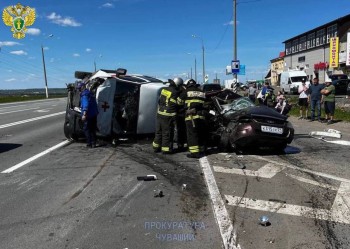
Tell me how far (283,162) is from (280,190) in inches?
84.9

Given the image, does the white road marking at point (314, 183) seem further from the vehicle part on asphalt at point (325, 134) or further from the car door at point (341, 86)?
the car door at point (341, 86)

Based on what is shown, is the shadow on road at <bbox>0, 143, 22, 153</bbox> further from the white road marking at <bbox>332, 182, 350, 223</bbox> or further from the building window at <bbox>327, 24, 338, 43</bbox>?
the building window at <bbox>327, 24, 338, 43</bbox>

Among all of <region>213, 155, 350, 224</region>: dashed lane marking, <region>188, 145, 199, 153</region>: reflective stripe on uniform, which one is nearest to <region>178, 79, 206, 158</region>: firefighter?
<region>188, 145, 199, 153</region>: reflective stripe on uniform

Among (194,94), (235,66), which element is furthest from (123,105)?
(235,66)

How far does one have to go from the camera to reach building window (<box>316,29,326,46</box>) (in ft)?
207

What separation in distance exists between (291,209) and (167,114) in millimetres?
4346

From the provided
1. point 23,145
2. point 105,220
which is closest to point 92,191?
point 105,220

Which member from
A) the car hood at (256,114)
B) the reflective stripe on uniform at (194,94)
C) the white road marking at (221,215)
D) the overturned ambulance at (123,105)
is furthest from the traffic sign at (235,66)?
the white road marking at (221,215)

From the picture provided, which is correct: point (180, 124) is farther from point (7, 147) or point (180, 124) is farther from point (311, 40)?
point (311, 40)

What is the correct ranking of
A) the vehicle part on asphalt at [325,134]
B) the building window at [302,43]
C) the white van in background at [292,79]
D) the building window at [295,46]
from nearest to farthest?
the vehicle part on asphalt at [325,134], the white van in background at [292,79], the building window at [302,43], the building window at [295,46]

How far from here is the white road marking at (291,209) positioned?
15.3ft

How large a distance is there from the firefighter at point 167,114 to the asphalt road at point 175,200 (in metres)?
0.33

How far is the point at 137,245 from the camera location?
396 centimetres

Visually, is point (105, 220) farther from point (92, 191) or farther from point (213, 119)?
point (213, 119)
